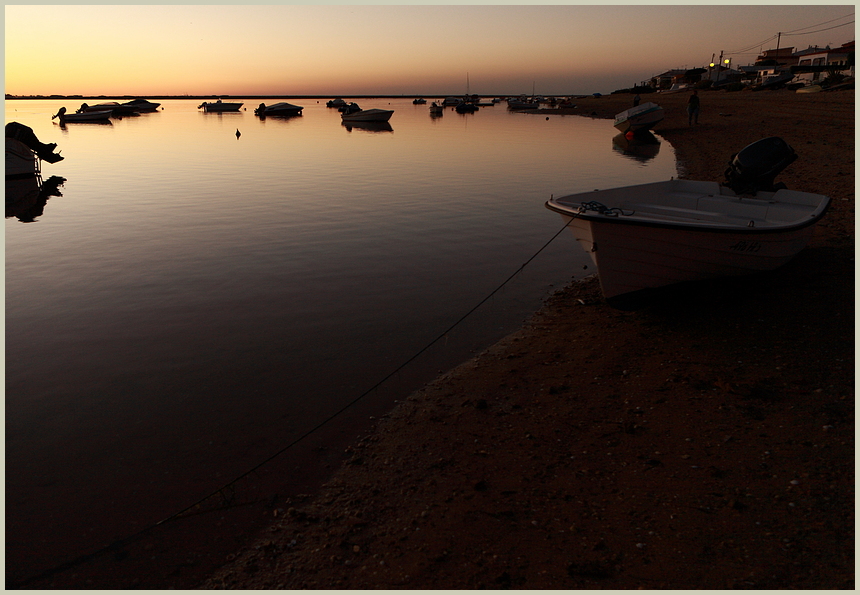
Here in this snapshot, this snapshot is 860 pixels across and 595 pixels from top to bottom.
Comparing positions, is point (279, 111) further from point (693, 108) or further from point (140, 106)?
point (693, 108)

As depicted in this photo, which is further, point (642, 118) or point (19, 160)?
point (642, 118)

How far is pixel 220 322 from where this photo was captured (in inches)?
361

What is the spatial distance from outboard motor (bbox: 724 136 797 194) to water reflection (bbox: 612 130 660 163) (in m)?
18.1

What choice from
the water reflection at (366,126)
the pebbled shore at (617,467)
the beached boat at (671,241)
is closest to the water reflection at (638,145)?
the beached boat at (671,241)

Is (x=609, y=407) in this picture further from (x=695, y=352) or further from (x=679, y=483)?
(x=695, y=352)

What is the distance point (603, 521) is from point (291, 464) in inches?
122

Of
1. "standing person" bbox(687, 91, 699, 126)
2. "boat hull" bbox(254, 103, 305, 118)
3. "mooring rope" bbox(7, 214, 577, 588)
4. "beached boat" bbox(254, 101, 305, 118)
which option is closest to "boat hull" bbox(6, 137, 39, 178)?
"mooring rope" bbox(7, 214, 577, 588)

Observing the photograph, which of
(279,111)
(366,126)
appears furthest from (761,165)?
(279,111)

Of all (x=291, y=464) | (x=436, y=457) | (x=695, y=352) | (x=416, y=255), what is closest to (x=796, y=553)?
(x=436, y=457)

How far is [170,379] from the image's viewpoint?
7328 mm

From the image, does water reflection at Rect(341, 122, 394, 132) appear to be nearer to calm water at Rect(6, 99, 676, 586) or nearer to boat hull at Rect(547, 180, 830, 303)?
calm water at Rect(6, 99, 676, 586)

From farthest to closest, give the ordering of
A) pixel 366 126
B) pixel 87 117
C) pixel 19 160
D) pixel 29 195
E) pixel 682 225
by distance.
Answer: pixel 87 117 → pixel 366 126 → pixel 19 160 → pixel 29 195 → pixel 682 225

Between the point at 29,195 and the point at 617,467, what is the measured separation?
26.6m

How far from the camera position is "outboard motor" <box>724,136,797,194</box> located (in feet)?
34.8
